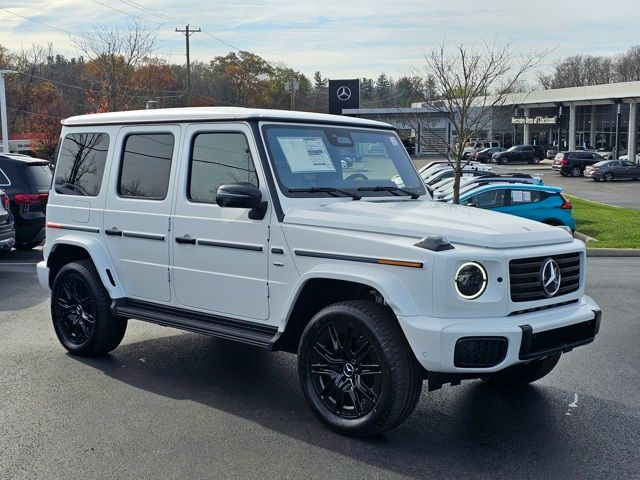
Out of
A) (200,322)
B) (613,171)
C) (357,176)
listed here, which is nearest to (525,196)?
(357,176)

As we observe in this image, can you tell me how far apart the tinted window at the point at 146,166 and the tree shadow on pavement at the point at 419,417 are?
5.04ft

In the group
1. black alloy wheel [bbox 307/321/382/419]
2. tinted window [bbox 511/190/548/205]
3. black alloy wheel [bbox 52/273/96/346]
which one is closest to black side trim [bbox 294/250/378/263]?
black alloy wheel [bbox 307/321/382/419]

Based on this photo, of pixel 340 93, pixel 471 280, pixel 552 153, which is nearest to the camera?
pixel 471 280

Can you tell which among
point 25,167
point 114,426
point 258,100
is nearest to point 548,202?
point 25,167

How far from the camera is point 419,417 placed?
549cm

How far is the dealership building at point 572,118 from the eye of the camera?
201 ft

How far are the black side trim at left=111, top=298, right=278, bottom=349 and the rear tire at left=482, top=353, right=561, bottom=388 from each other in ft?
5.91

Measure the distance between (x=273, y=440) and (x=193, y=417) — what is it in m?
0.73

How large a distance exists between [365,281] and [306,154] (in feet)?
4.69

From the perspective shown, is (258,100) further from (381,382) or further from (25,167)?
(381,382)

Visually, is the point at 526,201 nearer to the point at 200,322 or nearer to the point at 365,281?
the point at 200,322

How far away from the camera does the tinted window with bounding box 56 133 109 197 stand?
6.98 m

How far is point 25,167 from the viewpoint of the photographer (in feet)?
47.7

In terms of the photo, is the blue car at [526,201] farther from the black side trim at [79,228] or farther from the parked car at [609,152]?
the parked car at [609,152]
